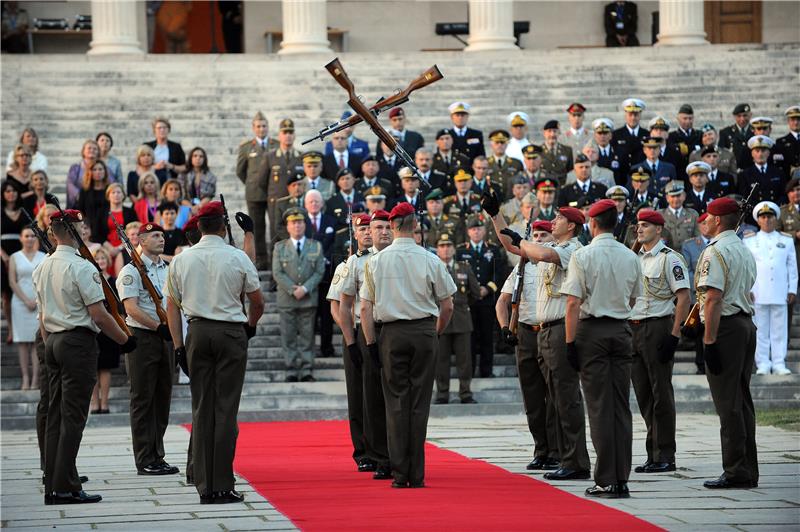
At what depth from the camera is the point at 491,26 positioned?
3020cm

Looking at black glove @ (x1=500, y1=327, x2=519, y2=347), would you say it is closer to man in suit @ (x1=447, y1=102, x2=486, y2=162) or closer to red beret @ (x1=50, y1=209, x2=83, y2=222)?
red beret @ (x1=50, y1=209, x2=83, y2=222)

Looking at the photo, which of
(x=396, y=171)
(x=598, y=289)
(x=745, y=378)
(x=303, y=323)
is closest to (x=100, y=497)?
(x=598, y=289)

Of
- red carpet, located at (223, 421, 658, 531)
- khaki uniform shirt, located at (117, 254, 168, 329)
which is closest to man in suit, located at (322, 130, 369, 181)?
red carpet, located at (223, 421, 658, 531)

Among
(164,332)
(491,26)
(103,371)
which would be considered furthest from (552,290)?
(491,26)

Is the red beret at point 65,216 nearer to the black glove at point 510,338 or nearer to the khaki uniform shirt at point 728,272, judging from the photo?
the black glove at point 510,338

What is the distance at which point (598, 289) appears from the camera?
1130 centimetres

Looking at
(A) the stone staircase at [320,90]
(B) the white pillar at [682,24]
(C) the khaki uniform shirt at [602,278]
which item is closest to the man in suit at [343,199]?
(A) the stone staircase at [320,90]

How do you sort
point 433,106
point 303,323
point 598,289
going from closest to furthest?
point 598,289 < point 303,323 < point 433,106

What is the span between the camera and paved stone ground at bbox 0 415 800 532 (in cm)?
1023

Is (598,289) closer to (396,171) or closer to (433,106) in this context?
(396,171)

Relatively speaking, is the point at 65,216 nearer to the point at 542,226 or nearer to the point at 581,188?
the point at 542,226

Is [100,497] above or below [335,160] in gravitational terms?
below

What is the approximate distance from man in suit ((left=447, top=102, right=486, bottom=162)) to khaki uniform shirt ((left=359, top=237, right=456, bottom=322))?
380 inches

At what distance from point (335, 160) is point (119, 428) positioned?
540 centimetres
